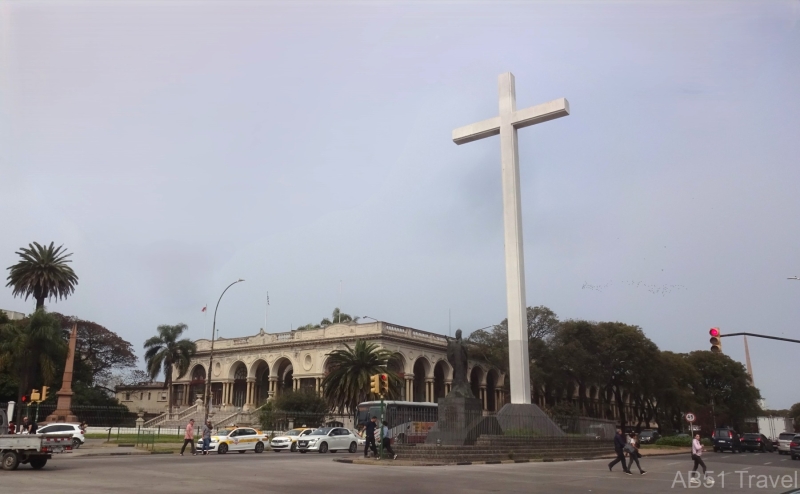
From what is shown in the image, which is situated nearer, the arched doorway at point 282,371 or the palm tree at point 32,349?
the palm tree at point 32,349

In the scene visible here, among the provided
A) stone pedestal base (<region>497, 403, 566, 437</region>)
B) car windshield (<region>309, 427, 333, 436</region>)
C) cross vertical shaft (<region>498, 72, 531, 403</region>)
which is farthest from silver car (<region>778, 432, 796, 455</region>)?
car windshield (<region>309, 427, 333, 436</region>)

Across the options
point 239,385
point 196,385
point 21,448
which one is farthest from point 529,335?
point 21,448

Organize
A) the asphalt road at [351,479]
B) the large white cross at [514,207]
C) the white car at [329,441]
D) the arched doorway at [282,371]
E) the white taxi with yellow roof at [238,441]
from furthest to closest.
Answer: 1. the arched doorway at [282,371]
2. the white car at [329,441]
3. the white taxi with yellow roof at [238,441]
4. the large white cross at [514,207]
5. the asphalt road at [351,479]

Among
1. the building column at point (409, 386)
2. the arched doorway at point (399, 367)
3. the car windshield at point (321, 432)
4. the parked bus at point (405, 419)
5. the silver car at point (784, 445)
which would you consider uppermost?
the arched doorway at point (399, 367)

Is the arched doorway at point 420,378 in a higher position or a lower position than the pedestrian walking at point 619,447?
higher

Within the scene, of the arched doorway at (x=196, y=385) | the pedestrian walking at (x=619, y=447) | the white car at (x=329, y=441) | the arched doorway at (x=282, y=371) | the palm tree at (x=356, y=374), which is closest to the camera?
the pedestrian walking at (x=619, y=447)

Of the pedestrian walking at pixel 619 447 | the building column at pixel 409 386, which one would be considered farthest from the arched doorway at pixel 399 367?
the pedestrian walking at pixel 619 447

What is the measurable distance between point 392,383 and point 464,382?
2321 centimetres

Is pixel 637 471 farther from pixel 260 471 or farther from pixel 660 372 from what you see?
pixel 660 372

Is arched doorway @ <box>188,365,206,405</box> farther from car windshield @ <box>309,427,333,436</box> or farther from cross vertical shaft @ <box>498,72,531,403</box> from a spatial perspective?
cross vertical shaft @ <box>498,72,531,403</box>

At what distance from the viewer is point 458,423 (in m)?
26.0

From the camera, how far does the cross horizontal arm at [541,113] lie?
28741 millimetres

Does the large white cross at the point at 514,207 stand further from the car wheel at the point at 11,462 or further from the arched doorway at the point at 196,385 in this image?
the arched doorway at the point at 196,385

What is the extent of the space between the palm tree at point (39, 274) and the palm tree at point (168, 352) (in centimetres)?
1193
